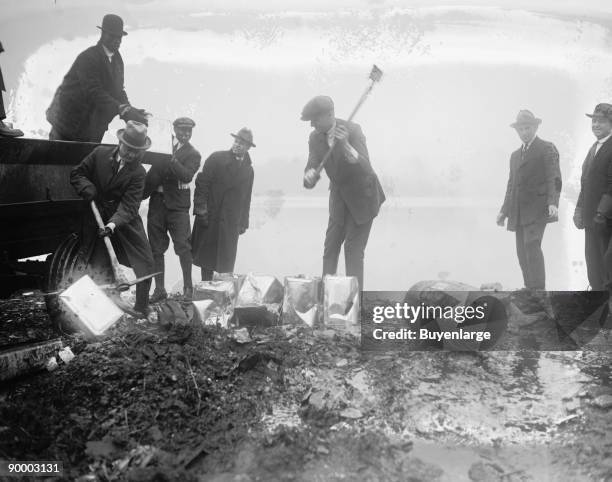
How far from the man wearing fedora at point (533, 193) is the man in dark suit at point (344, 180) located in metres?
1.65

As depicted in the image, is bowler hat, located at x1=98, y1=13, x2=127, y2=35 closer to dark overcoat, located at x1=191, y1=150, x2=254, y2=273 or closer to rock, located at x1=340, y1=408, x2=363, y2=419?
dark overcoat, located at x1=191, y1=150, x2=254, y2=273

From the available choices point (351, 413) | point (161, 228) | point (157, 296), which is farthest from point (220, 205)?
point (351, 413)

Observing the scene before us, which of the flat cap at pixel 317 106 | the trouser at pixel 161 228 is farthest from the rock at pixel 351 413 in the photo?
the trouser at pixel 161 228

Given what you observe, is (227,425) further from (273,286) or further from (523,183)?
(523,183)

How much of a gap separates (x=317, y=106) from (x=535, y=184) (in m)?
2.47

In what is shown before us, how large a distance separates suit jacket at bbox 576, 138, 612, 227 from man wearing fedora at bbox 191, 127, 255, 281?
327 centimetres

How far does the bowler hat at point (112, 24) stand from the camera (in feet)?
14.2

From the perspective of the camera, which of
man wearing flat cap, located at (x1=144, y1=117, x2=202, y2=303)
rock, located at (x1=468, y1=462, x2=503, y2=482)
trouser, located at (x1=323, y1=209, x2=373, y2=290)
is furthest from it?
man wearing flat cap, located at (x1=144, y1=117, x2=202, y2=303)

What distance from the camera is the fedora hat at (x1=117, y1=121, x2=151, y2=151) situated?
3.90 m

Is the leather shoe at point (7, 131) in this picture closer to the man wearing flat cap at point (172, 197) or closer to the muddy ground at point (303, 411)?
the muddy ground at point (303, 411)

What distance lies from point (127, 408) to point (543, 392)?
7.60 feet

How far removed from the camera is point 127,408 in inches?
104

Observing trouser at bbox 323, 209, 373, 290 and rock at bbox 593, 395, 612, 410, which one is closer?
rock at bbox 593, 395, 612, 410

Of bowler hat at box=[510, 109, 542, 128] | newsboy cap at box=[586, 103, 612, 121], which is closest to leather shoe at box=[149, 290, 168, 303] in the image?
bowler hat at box=[510, 109, 542, 128]
